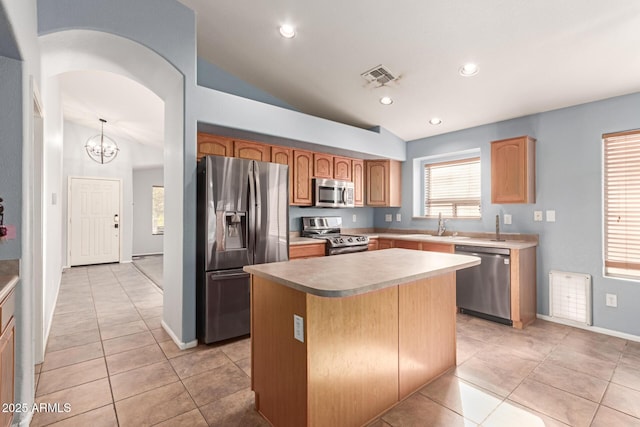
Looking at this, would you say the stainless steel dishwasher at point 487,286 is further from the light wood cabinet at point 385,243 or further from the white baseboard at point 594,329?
the light wood cabinet at point 385,243

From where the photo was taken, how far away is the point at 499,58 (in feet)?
9.32

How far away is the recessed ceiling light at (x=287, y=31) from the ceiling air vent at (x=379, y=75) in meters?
0.88

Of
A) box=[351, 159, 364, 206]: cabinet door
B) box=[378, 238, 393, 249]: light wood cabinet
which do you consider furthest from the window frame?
box=[351, 159, 364, 206]: cabinet door

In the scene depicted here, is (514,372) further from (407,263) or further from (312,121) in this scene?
(312,121)

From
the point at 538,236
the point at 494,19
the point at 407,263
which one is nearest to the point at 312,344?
the point at 407,263

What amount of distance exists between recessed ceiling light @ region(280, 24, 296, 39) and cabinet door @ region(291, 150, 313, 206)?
4.75ft

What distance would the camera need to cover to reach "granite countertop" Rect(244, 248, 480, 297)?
1.45m

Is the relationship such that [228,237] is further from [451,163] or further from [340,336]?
[451,163]

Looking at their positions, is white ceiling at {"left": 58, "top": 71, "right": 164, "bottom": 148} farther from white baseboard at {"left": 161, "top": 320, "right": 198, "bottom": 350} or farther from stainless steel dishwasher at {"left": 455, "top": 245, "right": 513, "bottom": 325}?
stainless steel dishwasher at {"left": 455, "top": 245, "right": 513, "bottom": 325}

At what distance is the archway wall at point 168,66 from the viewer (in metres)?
2.44

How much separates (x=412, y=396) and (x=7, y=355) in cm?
228

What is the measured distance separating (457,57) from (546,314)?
9.96ft

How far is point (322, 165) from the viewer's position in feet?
14.7

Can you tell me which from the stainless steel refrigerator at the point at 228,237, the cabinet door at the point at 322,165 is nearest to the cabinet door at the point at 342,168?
the cabinet door at the point at 322,165
